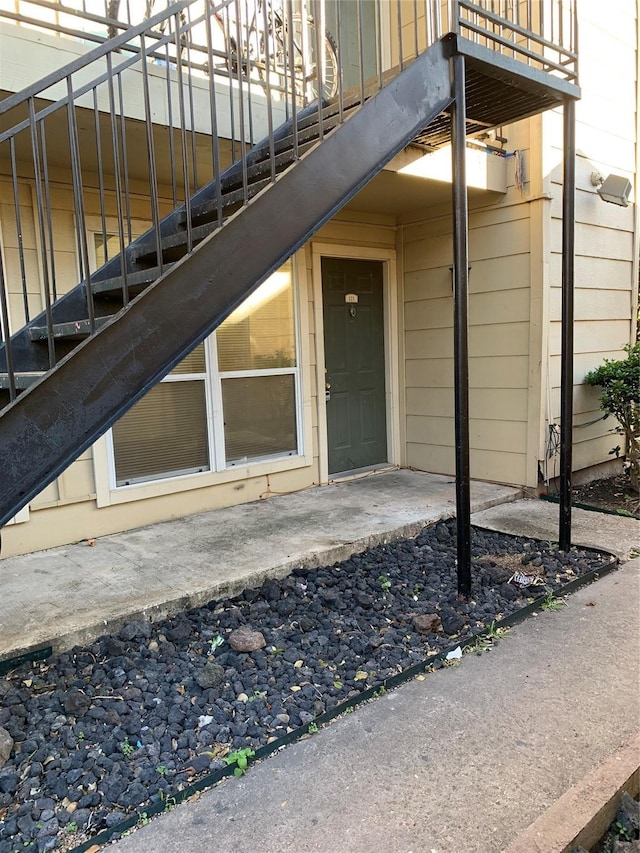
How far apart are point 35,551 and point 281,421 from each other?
2.18 meters

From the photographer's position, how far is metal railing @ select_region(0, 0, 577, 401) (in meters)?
2.58

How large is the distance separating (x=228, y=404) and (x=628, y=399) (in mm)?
3352

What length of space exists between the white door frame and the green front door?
6 centimetres

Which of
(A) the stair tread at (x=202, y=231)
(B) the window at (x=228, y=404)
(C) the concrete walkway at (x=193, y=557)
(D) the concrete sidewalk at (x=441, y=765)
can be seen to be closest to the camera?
(D) the concrete sidewalk at (x=441, y=765)

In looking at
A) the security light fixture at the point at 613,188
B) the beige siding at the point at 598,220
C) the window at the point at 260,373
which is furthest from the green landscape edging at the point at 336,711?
the security light fixture at the point at 613,188

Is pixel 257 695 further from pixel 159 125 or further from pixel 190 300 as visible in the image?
pixel 159 125

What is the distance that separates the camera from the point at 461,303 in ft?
10.1

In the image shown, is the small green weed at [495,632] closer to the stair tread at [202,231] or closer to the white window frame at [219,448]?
the stair tread at [202,231]

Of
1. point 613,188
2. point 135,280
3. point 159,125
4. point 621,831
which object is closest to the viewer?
point 621,831

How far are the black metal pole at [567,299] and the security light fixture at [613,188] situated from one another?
173 cm

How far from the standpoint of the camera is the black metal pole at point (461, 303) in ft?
9.93

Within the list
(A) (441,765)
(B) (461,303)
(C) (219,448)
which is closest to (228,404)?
(C) (219,448)

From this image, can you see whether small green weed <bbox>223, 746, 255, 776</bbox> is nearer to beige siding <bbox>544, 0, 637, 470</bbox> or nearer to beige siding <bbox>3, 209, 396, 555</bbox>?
beige siding <bbox>3, 209, 396, 555</bbox>

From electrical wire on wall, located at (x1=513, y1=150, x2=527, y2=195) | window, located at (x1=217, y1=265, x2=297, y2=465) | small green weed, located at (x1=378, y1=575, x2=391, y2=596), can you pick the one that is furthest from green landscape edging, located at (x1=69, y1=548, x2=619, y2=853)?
electrical wire on wall, located at (x1=513, y1=150, x2=527, y2=195)
